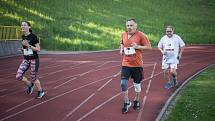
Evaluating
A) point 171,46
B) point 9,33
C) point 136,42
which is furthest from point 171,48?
point 9,33

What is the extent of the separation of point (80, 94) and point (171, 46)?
291 cm

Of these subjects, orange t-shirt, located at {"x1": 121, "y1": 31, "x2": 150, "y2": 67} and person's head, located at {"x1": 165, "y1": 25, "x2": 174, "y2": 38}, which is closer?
orange t-shirt, located at {"x1": 121, "y1": 31, "x2": 150, "y2": 67}

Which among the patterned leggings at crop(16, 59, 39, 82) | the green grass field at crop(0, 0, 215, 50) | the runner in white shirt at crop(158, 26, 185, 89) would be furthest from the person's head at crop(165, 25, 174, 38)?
the green grass field at crop(0, 0, 215, 50)

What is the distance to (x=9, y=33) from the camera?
77.2 feet

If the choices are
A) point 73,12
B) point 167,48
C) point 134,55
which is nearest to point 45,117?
point 134,55

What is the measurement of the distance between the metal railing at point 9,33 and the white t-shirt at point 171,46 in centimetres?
1270

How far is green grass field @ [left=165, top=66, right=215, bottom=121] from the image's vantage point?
8.17 metres

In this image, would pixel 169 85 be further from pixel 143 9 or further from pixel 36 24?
pixel 143 9

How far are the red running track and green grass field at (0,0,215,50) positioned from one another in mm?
12132

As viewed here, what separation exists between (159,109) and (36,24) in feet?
79.9

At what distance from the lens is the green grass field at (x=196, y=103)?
8168 mm

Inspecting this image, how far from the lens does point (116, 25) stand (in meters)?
36.4

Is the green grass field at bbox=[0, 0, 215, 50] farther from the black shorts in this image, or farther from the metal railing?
the black shorts

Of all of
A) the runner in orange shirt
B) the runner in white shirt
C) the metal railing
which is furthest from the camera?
the metal railing
